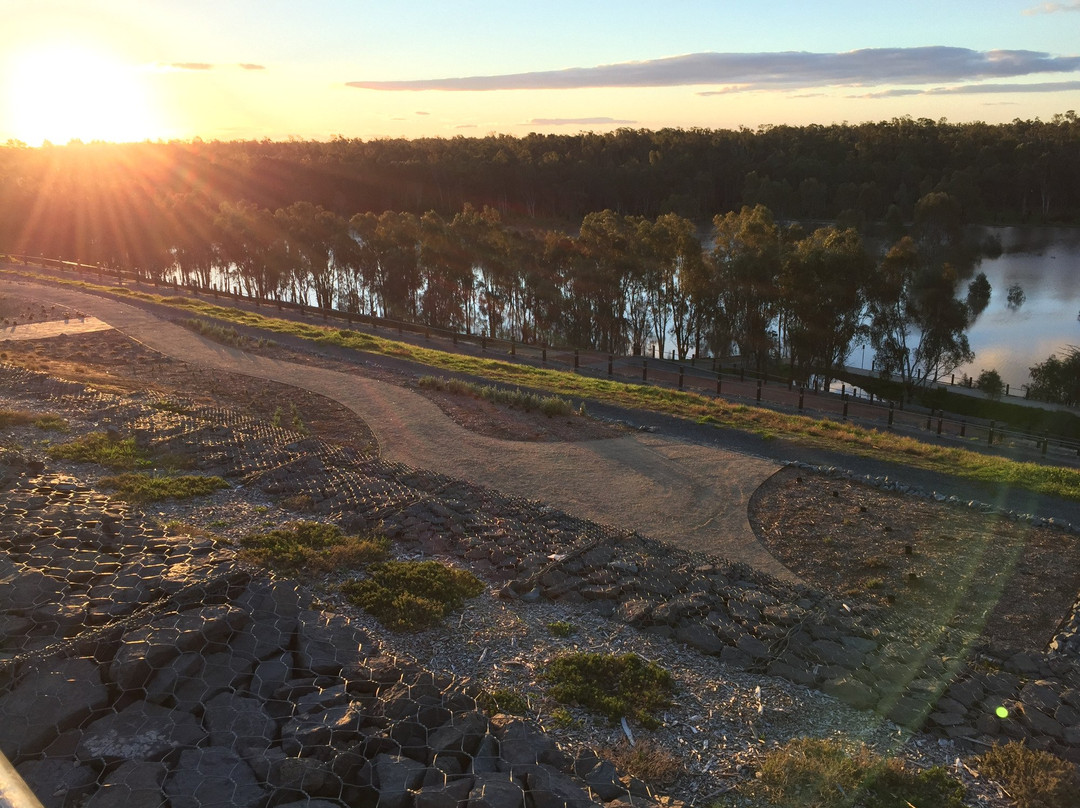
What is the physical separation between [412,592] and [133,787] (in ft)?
13.1

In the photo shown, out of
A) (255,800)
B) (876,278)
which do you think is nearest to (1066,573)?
(255,800)

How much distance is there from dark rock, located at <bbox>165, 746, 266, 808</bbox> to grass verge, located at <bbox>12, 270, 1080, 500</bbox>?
15301 millimetres

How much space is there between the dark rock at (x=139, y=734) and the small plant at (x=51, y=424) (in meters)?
10.0

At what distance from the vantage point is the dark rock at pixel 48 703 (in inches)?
200

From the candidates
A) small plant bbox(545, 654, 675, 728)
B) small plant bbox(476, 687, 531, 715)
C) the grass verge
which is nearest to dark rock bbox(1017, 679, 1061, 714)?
small plant bbox(545, 654, 675, 728)

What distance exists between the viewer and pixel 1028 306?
57.1 m

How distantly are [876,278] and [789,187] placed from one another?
40211mm

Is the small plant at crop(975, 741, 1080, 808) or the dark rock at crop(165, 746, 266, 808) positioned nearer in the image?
the dark rock at crop(165, 746, 266, 808)

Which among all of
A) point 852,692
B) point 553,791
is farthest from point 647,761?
point 852,692

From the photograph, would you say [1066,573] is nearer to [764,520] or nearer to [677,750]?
[764,520]

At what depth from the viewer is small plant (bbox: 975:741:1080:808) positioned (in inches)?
226

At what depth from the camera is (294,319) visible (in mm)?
42125

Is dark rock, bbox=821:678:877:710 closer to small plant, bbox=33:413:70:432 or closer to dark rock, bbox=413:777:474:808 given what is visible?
dark rock, bbox=413:777:474:808

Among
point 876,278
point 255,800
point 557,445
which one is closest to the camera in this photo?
point 255,800
